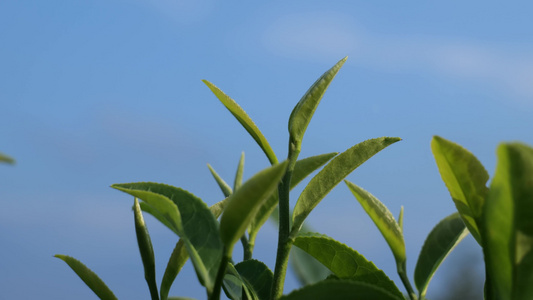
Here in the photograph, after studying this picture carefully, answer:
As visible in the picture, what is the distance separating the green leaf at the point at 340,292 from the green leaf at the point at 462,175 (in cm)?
21

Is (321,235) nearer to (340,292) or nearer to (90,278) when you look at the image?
(340,292)

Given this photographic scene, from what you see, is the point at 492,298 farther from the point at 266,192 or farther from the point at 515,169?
the point at 266,192

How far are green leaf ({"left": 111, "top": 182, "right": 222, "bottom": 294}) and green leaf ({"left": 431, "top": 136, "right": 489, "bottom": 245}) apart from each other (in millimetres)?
351

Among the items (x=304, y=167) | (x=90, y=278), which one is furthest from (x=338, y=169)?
(x=90, y=278)

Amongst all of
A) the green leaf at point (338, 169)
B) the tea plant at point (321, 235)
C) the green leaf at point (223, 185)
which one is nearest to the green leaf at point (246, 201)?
the tea plant at point (321, 235)

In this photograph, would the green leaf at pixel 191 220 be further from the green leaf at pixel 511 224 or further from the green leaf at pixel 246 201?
the green leaf at pixel 511 224

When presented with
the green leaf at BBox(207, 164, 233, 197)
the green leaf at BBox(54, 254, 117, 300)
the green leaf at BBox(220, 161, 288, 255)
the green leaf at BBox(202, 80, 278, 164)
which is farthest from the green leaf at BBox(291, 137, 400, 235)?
the green leaf at BBox(207, 164, 233, 197)

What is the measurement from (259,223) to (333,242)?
256mm

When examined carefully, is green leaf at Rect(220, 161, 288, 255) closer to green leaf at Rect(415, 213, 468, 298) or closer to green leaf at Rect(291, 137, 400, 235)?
green leaf at Rect(291, 137, 400, 235)

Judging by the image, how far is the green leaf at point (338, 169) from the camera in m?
0.96

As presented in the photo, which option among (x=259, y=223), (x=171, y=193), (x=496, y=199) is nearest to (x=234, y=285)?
(x=259, y=223)

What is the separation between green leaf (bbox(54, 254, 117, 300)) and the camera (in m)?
1.04

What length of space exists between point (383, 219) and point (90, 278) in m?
0.58

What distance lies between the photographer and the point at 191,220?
0.83 meters
